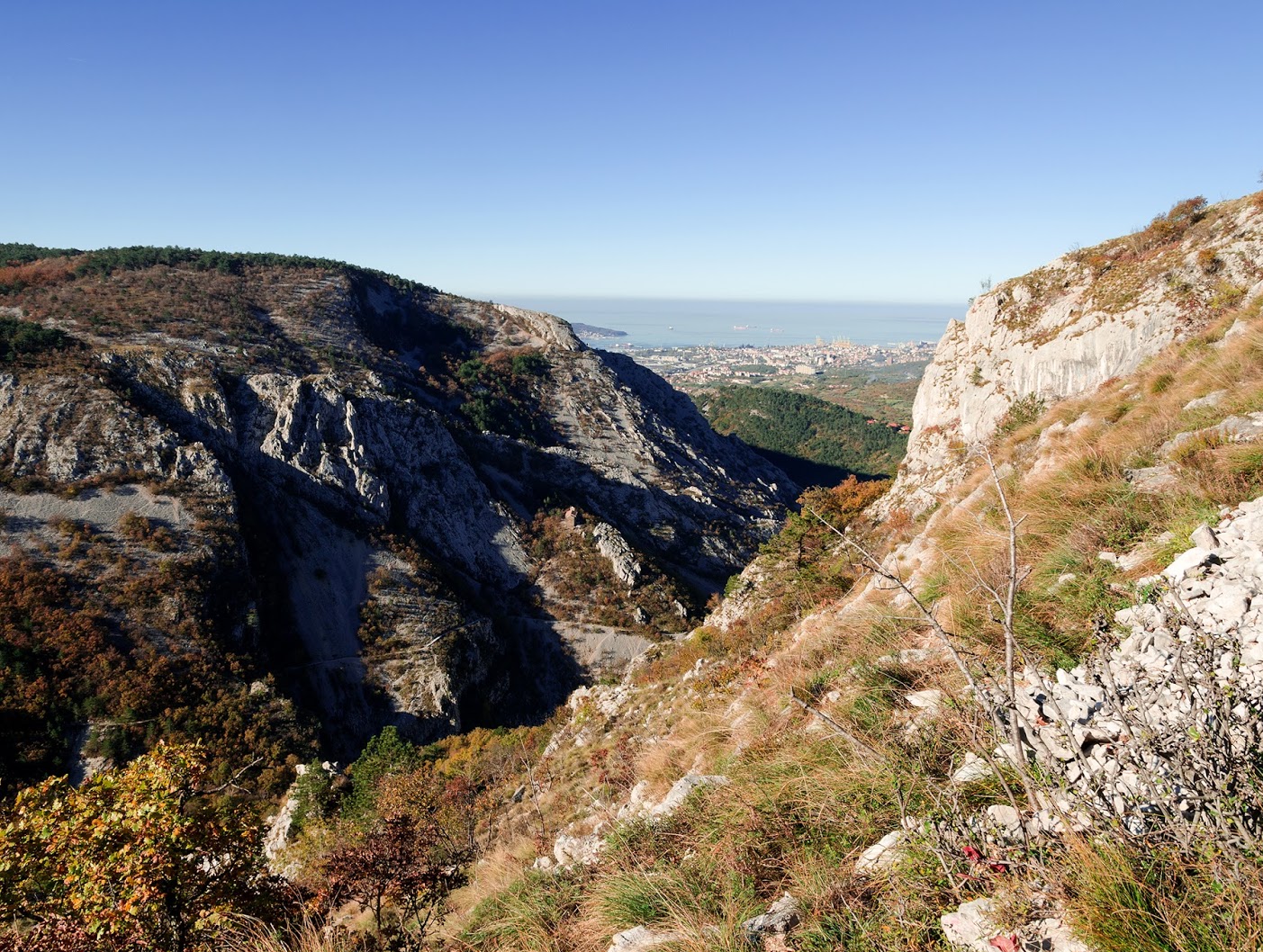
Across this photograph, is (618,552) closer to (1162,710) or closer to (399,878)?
(399,878)

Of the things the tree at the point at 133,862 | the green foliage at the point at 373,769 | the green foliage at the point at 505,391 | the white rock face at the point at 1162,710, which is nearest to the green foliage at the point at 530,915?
the tree at the point at 133,862

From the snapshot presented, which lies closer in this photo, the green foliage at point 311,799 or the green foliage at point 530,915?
the green foliage at point 530,915

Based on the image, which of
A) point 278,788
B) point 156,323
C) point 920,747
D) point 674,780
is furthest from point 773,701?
point 156,323

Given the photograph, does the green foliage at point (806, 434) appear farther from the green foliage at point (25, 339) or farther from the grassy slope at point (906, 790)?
the grassy slope at point (906, 790)

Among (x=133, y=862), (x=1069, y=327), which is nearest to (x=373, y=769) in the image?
(x=133, y=862)

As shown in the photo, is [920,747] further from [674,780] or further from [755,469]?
[755,469]

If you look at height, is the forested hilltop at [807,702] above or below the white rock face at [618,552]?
above
